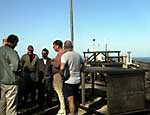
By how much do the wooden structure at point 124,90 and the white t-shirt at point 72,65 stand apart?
0.80 metres

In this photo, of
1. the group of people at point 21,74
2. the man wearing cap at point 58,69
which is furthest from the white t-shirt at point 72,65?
the man wearing cap at point 58,69

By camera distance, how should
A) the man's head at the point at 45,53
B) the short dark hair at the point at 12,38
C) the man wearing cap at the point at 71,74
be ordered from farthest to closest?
the man's head at the point at 45,53
the man wearing cap at the point at 71,74
the short dark hair at the point at 12,38

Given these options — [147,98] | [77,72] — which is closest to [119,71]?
[77,72]

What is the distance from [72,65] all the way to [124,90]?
1474 millimetres

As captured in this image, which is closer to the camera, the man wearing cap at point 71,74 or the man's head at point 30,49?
the man wearing cap at point 71,74

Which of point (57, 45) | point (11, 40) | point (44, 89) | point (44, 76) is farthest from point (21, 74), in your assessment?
point (44, 89)

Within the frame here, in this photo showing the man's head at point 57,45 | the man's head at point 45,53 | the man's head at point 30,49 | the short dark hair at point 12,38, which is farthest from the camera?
the man's head at point 45,53

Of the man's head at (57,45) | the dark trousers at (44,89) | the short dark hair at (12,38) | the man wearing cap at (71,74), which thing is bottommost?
the dark trousers at (44,89)

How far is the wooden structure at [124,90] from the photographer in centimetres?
723

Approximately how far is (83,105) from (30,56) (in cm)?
188

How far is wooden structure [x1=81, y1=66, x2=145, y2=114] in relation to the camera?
285 inches

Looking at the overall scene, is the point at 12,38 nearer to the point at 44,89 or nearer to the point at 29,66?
the point at 29,66

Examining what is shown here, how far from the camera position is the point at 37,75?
8867 millimetres

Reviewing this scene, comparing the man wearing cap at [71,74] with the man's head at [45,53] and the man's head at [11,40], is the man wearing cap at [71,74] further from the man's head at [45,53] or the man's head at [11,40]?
the man's head at [45,53]
